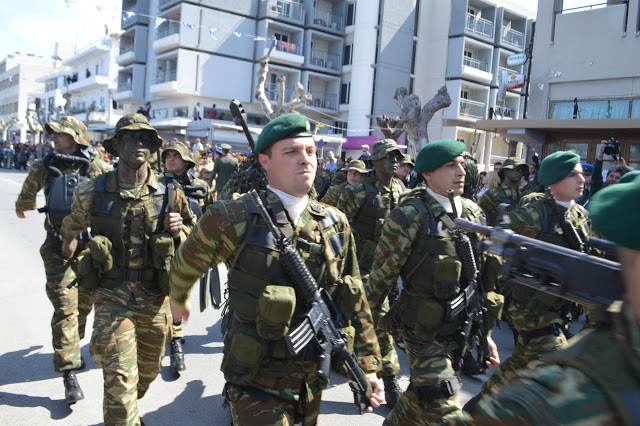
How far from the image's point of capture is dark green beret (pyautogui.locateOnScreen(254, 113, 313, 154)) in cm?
259

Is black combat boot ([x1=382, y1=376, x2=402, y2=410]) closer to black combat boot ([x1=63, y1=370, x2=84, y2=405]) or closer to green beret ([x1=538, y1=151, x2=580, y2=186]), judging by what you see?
green beret ([x1=538, y1=151, x2=580, y2=186])

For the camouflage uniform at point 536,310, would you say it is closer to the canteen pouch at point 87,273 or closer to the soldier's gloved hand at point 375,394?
the soldier's gloved hand at point 375,394

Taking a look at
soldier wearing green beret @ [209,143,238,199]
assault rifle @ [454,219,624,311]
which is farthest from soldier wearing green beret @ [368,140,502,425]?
soldier wearing green beret @ [209,143,238,199]

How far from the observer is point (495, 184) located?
937 centimetres

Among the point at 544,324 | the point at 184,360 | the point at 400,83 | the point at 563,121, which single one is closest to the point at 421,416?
the point at 544,324

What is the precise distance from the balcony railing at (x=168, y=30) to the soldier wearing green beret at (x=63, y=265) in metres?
34.2

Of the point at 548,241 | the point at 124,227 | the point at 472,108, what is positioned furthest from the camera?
the point at 472,108

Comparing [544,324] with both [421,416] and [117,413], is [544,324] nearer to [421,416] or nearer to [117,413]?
[421,416]

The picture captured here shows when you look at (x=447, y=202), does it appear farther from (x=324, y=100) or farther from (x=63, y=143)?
(x=324, y=100)

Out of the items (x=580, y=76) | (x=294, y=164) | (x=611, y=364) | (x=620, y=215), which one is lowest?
(x=611, y=364)

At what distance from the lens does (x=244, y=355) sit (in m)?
2.37

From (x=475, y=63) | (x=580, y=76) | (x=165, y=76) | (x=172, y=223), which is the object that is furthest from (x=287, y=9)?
(x=172, y=223)

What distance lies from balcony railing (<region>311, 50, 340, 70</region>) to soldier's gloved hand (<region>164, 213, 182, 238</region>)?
121 ft

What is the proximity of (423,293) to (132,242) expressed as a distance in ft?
6.90
